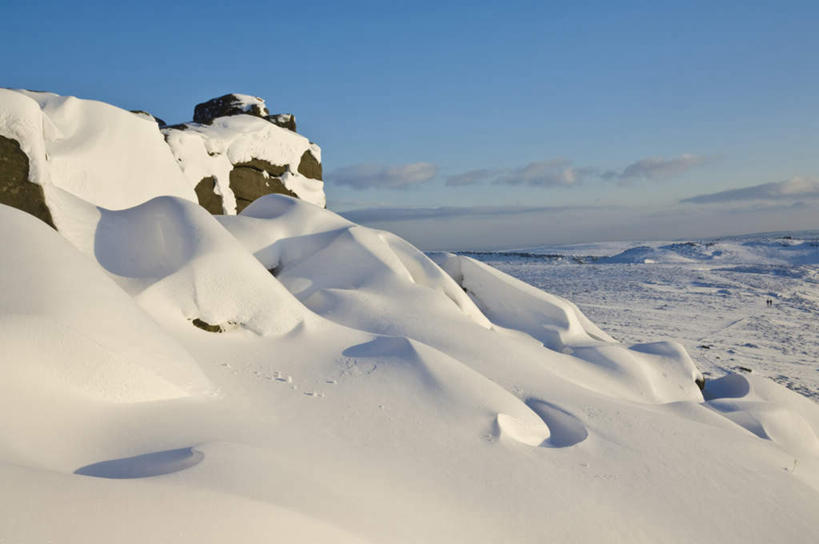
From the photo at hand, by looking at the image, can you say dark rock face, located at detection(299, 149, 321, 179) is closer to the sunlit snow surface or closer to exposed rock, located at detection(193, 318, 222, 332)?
the sunlit snow surface

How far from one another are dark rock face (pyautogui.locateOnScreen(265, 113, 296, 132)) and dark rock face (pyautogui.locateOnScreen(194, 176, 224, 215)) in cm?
382

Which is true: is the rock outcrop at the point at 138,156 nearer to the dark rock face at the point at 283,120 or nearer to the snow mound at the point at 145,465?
the dark rock face at the point at 283,120

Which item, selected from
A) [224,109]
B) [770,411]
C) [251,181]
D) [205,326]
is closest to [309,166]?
[251,181]

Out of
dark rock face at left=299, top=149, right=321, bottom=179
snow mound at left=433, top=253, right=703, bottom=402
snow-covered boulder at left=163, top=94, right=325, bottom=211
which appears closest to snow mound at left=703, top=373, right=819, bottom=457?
snow mound at left=433, top=253, right=703, bottom=402

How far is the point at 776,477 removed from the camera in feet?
10.4

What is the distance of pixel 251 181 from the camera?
406 inches

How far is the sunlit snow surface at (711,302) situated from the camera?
25.0 feet

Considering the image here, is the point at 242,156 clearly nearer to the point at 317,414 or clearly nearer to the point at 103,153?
the point at 103,153

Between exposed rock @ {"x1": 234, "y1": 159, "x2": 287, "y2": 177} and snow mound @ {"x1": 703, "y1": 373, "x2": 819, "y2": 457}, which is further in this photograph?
exposed rock @ {"x1": 234, "y1": 159, "x2": 287, "y2": 177}

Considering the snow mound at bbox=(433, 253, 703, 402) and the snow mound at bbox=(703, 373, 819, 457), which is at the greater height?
Result: the snow mound at bbox=(433, 253, 703, 402)

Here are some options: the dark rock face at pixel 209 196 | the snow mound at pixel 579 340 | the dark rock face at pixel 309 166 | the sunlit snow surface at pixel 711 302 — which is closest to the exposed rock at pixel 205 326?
the snow mound at pixel 579 340

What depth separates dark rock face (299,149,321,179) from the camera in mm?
11805

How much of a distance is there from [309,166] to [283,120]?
1616 mm

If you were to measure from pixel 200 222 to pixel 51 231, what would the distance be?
1.38m
